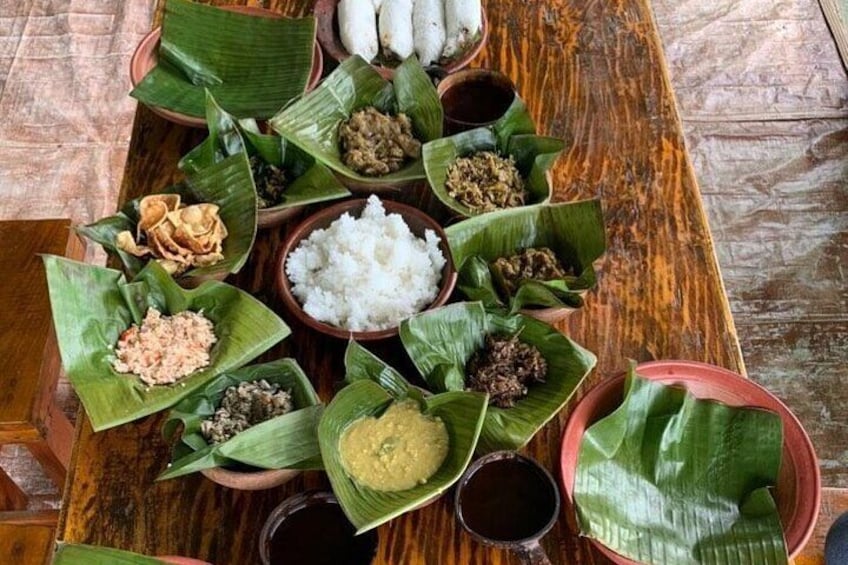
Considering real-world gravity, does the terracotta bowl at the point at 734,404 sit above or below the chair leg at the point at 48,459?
above

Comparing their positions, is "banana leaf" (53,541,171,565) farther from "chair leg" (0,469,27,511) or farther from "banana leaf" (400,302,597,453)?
"chair leg" (0,469,27,511)

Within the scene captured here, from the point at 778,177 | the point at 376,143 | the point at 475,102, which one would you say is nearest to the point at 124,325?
the point at 376,143

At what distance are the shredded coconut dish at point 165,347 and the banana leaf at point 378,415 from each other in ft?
0.91

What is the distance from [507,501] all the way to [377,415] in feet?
0.82

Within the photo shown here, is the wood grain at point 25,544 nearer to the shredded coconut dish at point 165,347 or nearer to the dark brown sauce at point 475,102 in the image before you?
the shredded coconut dish at point 165,347

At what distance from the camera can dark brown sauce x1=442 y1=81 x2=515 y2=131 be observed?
1.78 metres

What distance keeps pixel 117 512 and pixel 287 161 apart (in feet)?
2.47

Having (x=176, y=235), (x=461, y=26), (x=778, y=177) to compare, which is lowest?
(x=778, y=177)

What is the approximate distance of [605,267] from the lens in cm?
164

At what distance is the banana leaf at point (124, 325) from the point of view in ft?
4.44

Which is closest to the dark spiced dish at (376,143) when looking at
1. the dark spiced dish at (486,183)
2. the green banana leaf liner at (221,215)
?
the dark spiced dish at (486,183)

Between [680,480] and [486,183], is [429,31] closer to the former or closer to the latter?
[486,183]

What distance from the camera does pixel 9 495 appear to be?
2.15 metres

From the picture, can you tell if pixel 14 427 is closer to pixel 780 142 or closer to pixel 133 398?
pixel 133 398
